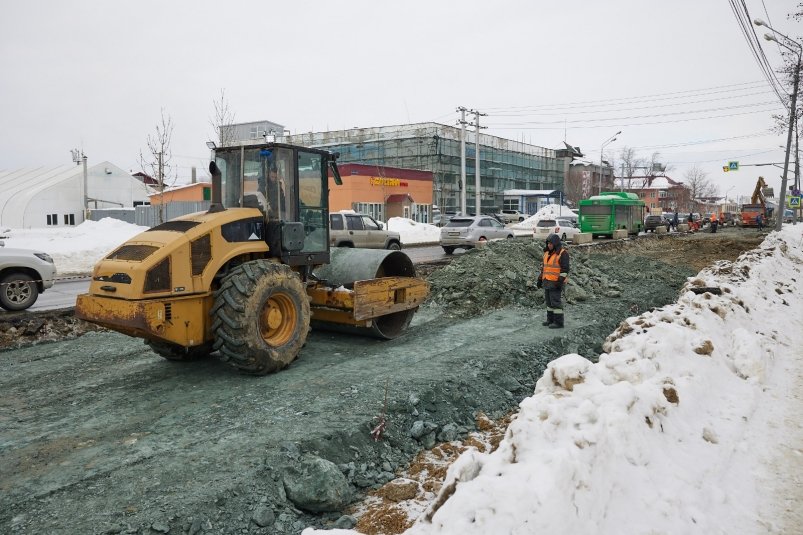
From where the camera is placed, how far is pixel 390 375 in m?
6.88

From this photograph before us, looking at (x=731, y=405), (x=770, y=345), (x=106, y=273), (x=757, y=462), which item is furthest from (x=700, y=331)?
(x=106, y=273)

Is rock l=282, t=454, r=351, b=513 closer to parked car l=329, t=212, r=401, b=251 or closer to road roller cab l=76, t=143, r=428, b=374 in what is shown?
road roller cab l=76, t=143, r=428, b=374

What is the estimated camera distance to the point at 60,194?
164 ft

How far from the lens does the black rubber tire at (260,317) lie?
6305 millimetres

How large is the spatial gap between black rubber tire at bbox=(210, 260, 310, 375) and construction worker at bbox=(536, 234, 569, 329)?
466cm

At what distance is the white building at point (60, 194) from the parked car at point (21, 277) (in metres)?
39.9

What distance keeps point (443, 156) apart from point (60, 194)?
3754 cm

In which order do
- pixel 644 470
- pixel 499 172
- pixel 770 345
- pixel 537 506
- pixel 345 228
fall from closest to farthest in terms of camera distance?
pixel 537 506, pixel 644 470, pixel 770 345, pixel 345 228, pixel 499 172

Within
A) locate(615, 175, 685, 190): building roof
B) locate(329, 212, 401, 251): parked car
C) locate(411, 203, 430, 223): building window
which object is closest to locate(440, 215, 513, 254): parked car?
locate(329, 212, 401, 251): parked car

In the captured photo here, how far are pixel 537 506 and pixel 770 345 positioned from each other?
229 inches

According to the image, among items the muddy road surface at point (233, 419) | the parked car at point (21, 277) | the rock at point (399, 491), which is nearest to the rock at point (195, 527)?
the muddy road surface at point (233, 419)

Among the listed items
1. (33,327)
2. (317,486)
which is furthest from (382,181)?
(317,486)

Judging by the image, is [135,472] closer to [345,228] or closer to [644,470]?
[644,470]

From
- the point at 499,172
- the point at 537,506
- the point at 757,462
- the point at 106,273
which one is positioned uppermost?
the point at 499,172
